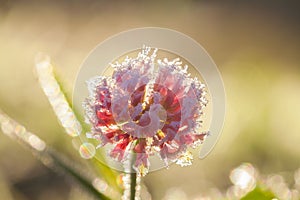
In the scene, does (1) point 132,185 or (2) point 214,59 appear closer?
(1) point 132,185

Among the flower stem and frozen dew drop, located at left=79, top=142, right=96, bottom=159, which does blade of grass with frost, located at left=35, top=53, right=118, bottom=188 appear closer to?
frozen dew drop, located at left=79, top=142, right=96, bottom=159

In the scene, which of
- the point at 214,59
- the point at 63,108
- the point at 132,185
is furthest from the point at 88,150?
the point at 214,59

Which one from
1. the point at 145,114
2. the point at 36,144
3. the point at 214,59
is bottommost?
the point at 36,144

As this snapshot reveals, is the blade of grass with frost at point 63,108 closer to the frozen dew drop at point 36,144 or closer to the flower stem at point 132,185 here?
the frozen dew drop at point 36,144

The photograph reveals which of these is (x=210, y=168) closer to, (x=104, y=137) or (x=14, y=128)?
(x=14, y=128)

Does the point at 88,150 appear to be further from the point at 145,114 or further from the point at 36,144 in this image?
the point at 145,114

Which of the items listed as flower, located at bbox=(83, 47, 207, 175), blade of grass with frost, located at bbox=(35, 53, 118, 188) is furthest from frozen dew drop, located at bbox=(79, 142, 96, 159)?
flower, located at bbox=(83, 47, 207, 175)

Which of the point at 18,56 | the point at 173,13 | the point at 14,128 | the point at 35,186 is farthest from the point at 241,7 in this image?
the point at 14,128
